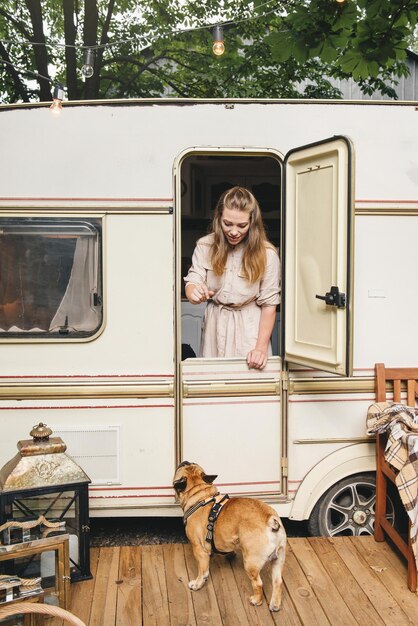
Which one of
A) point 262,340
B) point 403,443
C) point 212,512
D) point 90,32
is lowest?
point 212,512

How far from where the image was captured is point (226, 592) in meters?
3.67

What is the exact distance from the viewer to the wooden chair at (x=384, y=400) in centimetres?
414

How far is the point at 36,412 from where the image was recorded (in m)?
4.18

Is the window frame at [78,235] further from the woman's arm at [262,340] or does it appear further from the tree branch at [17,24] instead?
the tree branch at [17,24]

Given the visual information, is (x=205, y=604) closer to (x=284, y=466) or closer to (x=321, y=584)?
(x=321, y=584)

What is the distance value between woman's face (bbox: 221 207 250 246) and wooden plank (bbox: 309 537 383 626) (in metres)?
2.02

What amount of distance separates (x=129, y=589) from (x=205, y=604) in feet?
1.50

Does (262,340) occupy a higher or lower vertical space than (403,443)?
higher

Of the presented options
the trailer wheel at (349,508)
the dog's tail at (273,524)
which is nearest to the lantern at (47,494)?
the dog's tail at (273,524)

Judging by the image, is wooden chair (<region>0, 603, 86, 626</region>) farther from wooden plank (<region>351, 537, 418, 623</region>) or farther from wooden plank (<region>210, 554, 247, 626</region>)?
wooden plank (<region>351, 537, 418, 623</region>)

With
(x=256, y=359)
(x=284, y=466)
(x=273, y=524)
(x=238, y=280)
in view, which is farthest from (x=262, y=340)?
(x=273, y=524)

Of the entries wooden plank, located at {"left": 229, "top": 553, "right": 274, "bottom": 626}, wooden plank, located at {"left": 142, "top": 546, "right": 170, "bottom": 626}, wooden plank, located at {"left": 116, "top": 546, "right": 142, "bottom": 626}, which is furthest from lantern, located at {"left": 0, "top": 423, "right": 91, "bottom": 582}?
wooden plank, located at {"left": 229, "top": 553, "right": 274, "bottom": 626}

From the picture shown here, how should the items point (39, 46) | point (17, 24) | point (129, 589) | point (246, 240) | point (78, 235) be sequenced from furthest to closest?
point (17, 24) < point (39, 46) < point (246, 240) < point (78, 235) < point (129, 589)

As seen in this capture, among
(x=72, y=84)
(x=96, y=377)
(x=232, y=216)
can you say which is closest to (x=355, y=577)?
(x=96, y=377)
